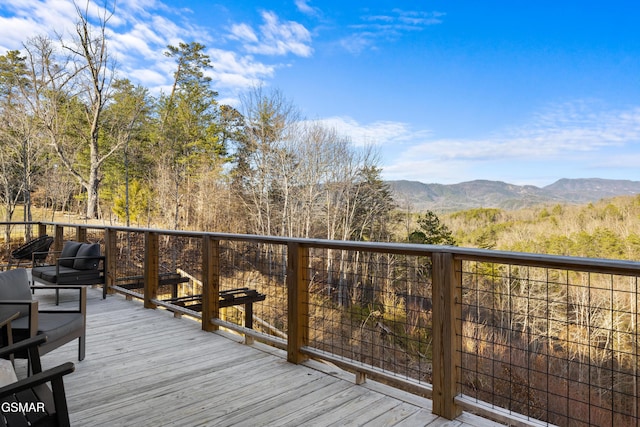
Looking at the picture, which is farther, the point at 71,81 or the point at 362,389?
the point at 71,81

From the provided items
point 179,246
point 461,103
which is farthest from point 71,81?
point 461,103

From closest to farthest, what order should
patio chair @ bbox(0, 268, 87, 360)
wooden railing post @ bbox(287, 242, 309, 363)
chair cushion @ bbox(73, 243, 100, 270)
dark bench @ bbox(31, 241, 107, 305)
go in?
patio chair @ bbox(0, 268, 87, 360), wooden railing post @ bbox(287, 242, 309, 363), dark bench @ bbox(31, 241, 107, 305), chair cushion @ bbox(73, 243, 100, 270)

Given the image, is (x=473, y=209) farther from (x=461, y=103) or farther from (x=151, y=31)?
(x=151, y=31)

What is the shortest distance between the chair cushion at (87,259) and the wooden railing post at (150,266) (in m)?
0.94

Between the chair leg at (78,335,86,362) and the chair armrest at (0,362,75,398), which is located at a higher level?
the chair armrest at (0,362,75,398)

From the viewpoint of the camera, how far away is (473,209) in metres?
18.3

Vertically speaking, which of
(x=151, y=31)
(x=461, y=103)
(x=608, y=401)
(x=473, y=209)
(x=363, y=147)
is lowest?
(x=608, y=401)

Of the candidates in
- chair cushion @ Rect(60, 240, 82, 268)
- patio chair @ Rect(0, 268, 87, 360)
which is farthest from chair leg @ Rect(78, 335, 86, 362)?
chair cushion @ Rect(60, 240, 82, 268)

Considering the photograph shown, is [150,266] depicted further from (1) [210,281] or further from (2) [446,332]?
(2) [446,332]

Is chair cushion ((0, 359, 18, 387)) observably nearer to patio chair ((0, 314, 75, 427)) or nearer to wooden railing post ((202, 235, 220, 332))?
patio chair ((0, 314, 75, 427))

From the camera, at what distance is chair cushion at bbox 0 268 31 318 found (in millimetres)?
2561

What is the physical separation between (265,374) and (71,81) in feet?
51.5

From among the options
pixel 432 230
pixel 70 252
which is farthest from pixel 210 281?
pixel 432 230

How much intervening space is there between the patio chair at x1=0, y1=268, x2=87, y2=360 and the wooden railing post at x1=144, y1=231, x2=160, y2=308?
166 centimetres
